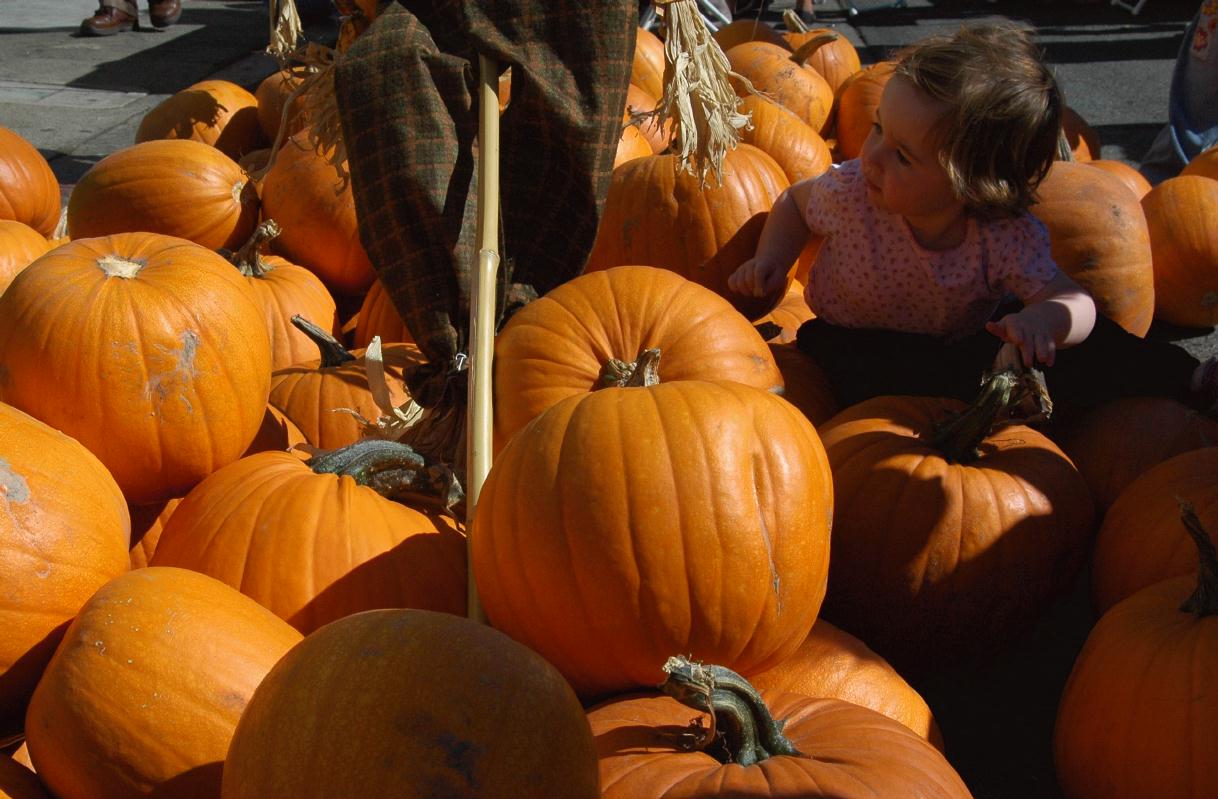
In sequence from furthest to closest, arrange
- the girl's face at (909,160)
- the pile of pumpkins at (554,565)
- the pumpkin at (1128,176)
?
the pumpkin at (1128,176)
the girl's face at (909,160)
the pile of pumpkins at (554,565)

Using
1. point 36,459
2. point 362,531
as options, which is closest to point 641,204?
point 362,531

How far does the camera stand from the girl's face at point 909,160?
2.63 m

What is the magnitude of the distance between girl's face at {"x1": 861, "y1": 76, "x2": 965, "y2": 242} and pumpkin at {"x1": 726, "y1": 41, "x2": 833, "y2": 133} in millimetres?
2114

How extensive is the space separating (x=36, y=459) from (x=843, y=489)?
1.47 meters

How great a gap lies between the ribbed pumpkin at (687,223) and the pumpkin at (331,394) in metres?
0.74

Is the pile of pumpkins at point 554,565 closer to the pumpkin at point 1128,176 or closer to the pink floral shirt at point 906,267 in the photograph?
the pink floral shirt at point 906,267

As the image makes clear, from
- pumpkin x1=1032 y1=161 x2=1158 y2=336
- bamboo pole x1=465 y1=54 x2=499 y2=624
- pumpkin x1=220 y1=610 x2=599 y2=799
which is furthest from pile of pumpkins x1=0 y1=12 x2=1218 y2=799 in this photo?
pumpkin x1=1032 y1=161 x2=1158 y2=336

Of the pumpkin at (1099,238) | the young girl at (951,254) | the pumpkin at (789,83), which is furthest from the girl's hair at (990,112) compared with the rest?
the pumpkin at (789,83)

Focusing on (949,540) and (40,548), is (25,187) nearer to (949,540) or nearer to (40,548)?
(40,548)

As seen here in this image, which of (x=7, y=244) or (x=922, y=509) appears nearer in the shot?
(x=922, y=509)

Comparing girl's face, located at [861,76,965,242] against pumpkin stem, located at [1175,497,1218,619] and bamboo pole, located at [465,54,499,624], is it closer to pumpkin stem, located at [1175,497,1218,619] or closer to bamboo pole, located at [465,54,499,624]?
bamboo pole, located at [465,54,499,624]

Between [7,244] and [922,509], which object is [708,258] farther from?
[7,244]

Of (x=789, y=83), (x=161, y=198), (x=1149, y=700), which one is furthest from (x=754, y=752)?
(x=789, y=83)

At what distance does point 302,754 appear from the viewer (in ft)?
3.86
